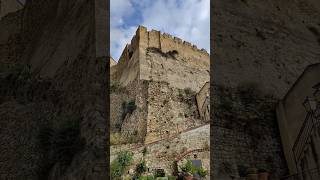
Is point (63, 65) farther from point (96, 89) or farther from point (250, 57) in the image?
point (250, 57)

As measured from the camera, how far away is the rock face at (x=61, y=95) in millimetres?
7582

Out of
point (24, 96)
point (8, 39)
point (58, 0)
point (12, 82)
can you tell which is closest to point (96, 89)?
point (24, 96)

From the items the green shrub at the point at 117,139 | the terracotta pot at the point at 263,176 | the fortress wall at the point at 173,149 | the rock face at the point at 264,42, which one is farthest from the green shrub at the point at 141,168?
the terracotta pot at the point at 263,176

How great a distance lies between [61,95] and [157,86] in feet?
25.0

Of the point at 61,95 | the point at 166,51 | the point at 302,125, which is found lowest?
the point at 302,125

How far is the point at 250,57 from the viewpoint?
32.5ft

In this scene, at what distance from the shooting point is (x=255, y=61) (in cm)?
995

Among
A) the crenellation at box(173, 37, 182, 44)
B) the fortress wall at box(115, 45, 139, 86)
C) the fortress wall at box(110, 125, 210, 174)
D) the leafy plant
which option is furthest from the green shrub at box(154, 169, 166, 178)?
the crenellation at box(173, 37, 182, 44)

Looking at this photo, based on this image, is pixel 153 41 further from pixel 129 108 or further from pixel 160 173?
pixel 160 173

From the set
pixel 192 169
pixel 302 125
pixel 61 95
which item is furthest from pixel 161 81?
pixel 302 125

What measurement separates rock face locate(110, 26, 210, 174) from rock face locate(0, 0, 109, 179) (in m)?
4.99

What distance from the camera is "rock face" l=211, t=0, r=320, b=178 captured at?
28.7 feet

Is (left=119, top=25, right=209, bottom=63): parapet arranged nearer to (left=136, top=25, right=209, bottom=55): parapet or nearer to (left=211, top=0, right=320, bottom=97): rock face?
(left=136, top=25, right=209, bottom=55): parapet

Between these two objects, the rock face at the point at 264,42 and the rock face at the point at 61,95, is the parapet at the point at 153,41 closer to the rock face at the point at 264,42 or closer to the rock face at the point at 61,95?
the rock face at the point at 61,95
